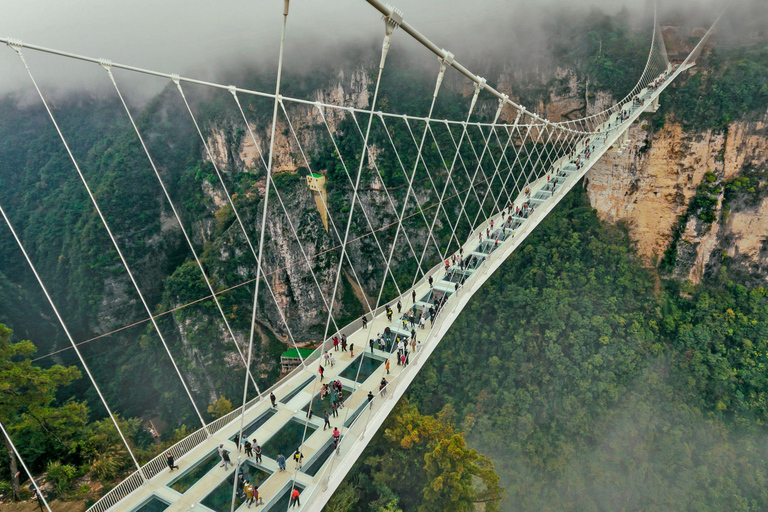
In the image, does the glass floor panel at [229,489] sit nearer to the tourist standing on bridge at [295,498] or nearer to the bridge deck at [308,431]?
the bridge deck at [308,431]

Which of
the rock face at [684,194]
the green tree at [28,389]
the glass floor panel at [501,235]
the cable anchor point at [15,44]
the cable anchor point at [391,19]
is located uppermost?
the cable anchor point at [15,44]

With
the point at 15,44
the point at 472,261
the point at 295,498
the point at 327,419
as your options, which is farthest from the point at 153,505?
the point at 472,261

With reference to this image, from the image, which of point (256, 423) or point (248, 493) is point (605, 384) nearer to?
point (256, 423)

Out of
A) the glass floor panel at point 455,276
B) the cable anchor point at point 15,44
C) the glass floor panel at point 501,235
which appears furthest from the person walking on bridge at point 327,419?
the glass floor panel at point 501,235

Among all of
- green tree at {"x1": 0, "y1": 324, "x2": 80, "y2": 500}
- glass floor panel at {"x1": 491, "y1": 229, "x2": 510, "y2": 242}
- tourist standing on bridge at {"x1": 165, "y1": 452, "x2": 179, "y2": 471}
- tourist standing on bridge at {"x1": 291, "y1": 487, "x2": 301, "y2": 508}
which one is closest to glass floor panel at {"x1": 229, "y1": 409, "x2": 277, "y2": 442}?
tourist standing on bridge at {"x1": 165, "y1": 452, "x2": 179, "y2": 471}

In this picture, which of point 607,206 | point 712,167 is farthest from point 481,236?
point 712,167

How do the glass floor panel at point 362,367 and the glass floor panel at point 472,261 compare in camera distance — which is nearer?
the glass floor panel at point 362,367
